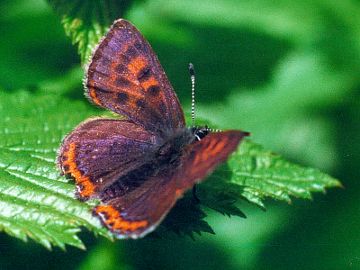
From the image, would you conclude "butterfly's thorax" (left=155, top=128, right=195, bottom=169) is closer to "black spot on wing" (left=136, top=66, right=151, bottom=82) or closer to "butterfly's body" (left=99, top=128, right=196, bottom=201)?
"butterfly's body" (left=99, top=128, right=196, bottom=201)

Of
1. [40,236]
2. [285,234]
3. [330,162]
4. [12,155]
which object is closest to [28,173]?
[12,155]

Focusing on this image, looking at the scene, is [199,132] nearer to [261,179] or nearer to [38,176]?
[261,179]

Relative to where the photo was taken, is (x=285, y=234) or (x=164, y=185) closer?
(x=164, y=185)

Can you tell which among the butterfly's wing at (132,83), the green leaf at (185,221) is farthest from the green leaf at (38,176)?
the butterfly's wing at (132,83)

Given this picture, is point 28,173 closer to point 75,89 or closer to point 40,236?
point 40,236

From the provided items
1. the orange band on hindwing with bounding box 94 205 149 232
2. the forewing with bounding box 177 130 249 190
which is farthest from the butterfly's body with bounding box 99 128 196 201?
the forewing with bounding box 177 130 249 190

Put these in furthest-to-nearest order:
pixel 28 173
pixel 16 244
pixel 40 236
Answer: pixel 16 244, pixel 28 173, pixel 40 236
